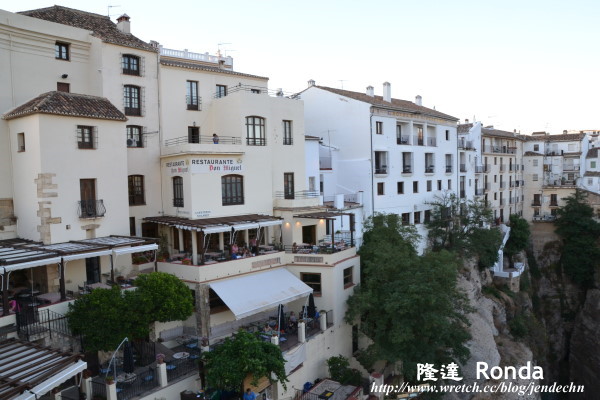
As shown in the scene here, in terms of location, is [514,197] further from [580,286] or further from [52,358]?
[52,358]

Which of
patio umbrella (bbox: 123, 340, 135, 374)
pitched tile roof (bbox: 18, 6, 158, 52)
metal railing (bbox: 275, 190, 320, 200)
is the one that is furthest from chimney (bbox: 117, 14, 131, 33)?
patio umbrella (bbox: 123, 340, 135, 374)

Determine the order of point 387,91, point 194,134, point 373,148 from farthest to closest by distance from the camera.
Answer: point 387,91 → point 373,148 → point 194,134

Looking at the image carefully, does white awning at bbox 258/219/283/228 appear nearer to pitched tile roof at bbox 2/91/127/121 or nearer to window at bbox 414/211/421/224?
pitched tile roof at bbox 2/91/127/121

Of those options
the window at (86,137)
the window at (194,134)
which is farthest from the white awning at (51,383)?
the window at (194,134)

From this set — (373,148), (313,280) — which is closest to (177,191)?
(313,280)

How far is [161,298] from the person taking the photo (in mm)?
19750

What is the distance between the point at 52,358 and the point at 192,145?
1457cm

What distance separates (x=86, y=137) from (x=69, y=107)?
169cm

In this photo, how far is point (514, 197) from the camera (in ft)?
206

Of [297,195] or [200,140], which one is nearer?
[200,140]

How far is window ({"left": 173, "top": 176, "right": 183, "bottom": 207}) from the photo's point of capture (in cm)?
2750

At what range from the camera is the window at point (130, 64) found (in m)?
27.4

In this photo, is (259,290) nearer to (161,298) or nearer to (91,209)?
(161,298)

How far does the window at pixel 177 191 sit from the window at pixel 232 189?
2478 millimetres
